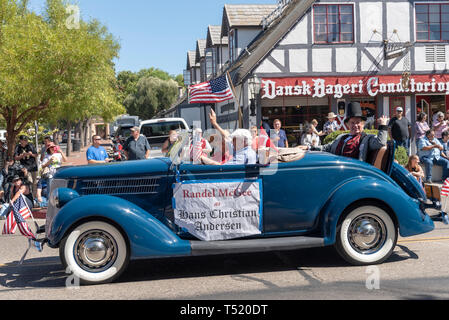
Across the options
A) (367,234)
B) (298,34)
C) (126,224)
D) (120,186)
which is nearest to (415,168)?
(367,234)

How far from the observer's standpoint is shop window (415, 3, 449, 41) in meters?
19.6

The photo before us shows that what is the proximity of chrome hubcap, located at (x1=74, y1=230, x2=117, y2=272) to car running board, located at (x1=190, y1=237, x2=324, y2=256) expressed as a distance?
0.89 m

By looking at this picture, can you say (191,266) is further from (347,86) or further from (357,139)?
(347,86)

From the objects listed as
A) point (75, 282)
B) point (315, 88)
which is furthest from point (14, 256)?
point (315, 88)

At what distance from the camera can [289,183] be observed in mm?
5680

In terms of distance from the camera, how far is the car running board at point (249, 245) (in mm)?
5398

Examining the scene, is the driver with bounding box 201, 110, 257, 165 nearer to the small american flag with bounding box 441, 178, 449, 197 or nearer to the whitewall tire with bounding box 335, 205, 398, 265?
the whitewall tire with bounding box 335, 205, 398, 265

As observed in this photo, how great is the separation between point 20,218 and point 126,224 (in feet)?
5.34

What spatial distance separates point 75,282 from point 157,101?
2538 inches

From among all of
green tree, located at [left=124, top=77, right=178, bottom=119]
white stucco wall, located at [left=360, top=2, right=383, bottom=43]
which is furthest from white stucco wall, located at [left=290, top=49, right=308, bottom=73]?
green tree, located at [left=124, top=77, right=178, bottom=119]

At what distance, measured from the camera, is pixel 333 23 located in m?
19.3

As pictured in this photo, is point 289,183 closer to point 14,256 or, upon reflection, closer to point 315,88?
point 14,256
